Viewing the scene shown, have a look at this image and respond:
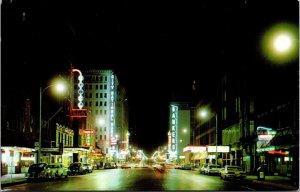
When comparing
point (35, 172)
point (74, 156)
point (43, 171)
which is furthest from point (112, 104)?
point (35, 172)

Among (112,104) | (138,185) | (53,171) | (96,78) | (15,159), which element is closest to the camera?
(138,185)

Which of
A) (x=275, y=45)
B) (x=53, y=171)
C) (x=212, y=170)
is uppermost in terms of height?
(x=275, y=45)

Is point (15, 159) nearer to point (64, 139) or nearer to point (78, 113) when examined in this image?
point (78, 113)

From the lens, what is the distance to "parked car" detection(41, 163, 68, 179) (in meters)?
43.5

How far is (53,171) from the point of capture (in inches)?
1791

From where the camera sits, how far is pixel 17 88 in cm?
5538

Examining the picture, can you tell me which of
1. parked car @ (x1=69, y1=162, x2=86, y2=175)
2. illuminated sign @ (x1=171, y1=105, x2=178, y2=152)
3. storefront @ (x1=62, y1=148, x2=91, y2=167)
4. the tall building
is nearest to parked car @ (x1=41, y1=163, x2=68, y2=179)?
parked car @ (x1=69, y1=162, x2=86, y2=175)

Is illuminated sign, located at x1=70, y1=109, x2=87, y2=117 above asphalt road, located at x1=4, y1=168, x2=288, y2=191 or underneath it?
above

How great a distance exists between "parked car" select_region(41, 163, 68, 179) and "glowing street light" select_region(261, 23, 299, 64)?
869 inches

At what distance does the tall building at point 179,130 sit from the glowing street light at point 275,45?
11566cm

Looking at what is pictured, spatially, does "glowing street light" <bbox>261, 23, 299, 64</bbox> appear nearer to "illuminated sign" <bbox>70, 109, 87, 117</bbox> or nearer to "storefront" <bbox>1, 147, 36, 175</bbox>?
"storefront" <bbox>1, 147, 36, 175</bbox>

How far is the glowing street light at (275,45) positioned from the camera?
4368 cm

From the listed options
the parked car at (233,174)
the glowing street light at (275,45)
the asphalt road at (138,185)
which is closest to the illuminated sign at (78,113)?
the glowing street light at (275,45)

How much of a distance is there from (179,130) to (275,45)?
141 metres
